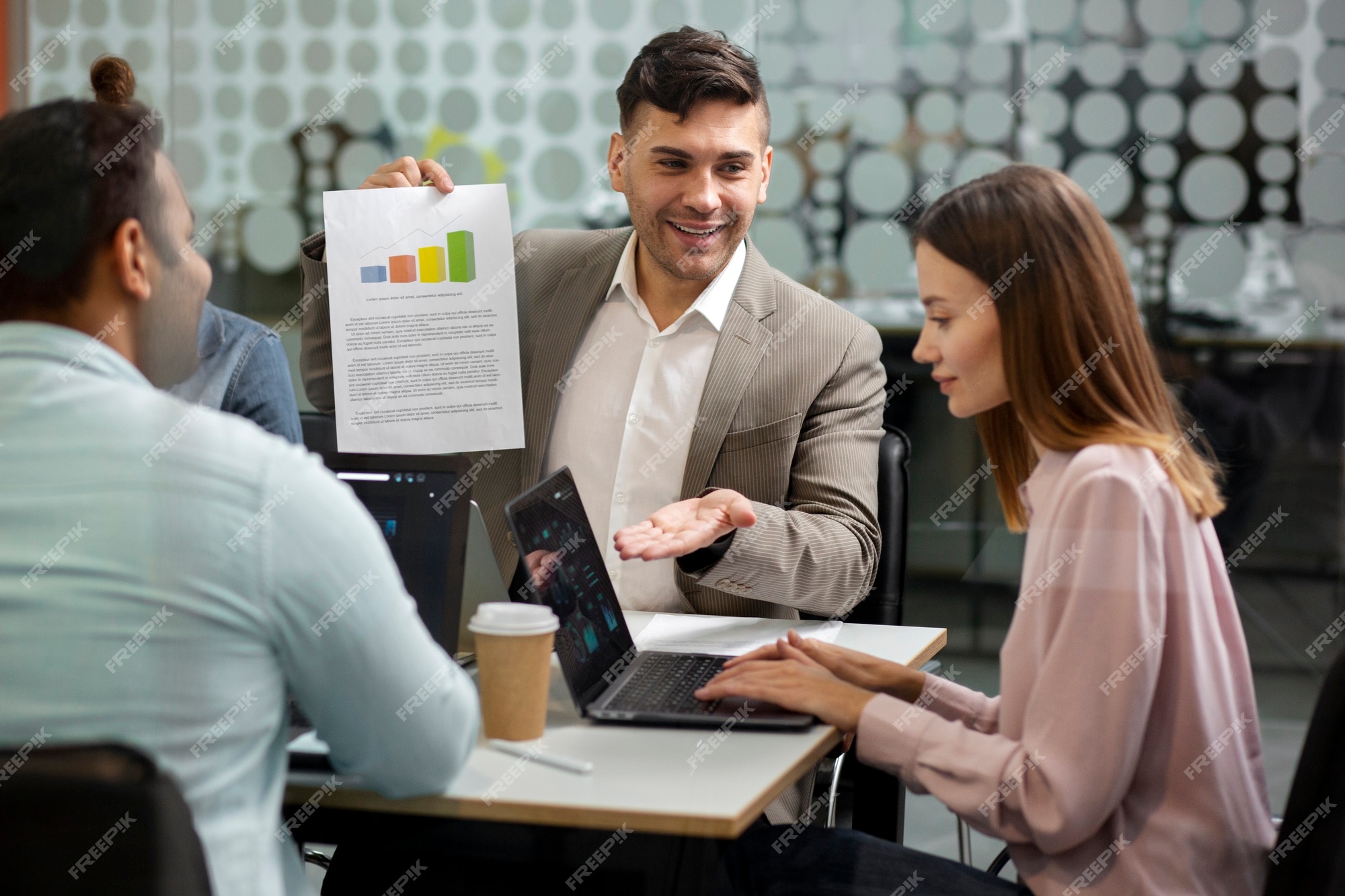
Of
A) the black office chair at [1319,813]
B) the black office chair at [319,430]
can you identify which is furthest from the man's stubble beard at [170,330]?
the black office chair at [1319,813]

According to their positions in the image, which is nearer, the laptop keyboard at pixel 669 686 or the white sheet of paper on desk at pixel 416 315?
the laptop keyboard at pixel 669 686

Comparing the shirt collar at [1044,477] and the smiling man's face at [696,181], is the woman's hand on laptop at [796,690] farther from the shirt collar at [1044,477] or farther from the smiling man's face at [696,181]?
the smiling man's face at [696,181]

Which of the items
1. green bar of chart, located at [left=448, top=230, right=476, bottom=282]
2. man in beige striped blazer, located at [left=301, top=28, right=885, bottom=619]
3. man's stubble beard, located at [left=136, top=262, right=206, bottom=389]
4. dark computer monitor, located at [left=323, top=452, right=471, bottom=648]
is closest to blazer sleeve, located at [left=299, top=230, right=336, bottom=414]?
man in beige striped blazer, located at [left=301, top=28, right=885, bottom=619]

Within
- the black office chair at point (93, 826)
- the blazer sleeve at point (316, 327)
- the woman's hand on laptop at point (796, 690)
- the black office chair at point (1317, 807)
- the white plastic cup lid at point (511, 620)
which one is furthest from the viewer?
the blazer sleeve at point (316, 327)

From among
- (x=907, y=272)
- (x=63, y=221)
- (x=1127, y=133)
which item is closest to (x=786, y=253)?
(x=907, y=272)

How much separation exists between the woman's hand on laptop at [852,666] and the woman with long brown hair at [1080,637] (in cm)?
4

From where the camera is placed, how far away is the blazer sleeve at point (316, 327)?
6.57 ft

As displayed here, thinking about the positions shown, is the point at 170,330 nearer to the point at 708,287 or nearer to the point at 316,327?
the point at 316,327

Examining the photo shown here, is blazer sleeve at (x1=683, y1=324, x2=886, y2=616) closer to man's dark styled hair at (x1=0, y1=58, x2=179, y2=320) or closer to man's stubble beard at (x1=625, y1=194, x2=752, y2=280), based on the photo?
man's stubble beard at (x1=625, y1=194, x2=752, y2=280)

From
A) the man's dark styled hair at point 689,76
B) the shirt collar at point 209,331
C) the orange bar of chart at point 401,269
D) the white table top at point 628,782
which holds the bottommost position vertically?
the white table top at point 628,782

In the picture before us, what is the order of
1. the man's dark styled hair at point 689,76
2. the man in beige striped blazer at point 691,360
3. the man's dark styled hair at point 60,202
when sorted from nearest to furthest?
the man's dark styled hair at point 60,202 < the man in beige striped blazer at point 691,360 < the man's dark styled hair at point 689,76

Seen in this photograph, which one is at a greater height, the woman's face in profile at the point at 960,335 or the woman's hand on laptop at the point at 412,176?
the woman's hand on laptop at the point at 412,176

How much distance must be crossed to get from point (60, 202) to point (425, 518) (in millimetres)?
669

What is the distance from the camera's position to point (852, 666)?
1.59 meters
